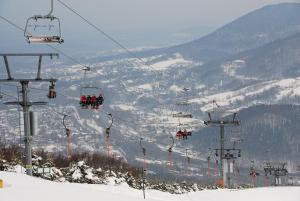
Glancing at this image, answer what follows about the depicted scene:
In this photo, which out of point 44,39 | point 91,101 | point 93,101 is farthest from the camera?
point 91,101

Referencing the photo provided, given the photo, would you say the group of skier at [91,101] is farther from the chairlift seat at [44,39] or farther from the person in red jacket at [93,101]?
the chairlift seat at [44,39]

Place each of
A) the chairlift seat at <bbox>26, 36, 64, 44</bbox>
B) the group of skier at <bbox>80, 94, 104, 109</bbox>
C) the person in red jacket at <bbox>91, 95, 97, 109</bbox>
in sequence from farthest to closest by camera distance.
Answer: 1. the person in red jacket at <bbox>91, 95, 97, 109</bbox>
2. the group of skier at <bbox>80, 94, 104, 109</bbox>
3. the chairlift seat at <bbox>26, 36, 64, 44</bbox>

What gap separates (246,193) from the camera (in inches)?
2982

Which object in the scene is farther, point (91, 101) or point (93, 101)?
point (91, 101)

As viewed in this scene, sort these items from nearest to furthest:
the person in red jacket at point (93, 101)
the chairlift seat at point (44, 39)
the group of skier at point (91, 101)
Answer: the chairlift seat at point (44, 39)
the group of skier at point (91, 101)
the person in red jacket at point (93, 101)

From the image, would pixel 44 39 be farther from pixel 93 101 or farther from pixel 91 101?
pixel 91 101

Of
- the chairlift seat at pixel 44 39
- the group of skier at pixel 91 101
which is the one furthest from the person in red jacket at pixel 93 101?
the chairlift seat at pixel 44 39

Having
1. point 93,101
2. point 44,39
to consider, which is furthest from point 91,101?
point 44,39

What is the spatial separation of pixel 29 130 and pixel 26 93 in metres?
3.54

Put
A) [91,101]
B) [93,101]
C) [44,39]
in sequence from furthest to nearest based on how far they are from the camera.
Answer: [91,101]
[93,101]
[44,39]

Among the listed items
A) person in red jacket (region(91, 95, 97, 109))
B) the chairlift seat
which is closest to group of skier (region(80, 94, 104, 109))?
person in red jacket (region(91, 95, 97, 109))

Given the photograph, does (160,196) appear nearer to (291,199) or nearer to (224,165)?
(291,199)

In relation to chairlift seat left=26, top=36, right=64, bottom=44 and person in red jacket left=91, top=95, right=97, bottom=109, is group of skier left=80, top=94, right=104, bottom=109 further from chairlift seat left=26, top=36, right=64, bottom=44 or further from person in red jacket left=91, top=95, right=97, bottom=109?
chairlift seat left=26, top=36, right=64, bottom=44

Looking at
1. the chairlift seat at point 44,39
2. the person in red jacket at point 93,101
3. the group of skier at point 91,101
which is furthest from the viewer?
the person in red jacket at point 93,101
